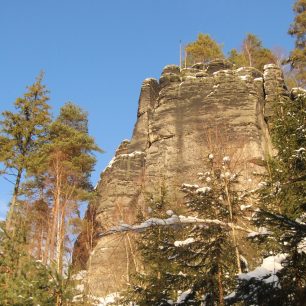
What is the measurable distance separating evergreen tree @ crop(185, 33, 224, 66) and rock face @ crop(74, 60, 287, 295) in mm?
11829

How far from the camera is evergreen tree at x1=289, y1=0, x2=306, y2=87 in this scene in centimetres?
3072

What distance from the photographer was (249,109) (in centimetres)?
2673

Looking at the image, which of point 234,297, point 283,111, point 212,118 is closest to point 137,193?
point 212,118

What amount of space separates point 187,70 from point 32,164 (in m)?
16.8

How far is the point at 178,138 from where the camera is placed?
26766 millimetres

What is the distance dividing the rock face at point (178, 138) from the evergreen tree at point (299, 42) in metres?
2.02

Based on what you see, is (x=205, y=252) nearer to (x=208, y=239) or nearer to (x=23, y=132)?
(x=208, y=239)

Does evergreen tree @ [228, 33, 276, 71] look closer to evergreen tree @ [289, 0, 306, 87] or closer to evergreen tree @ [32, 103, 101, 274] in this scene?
evergreen tree @ [289, 0, 306, 87]

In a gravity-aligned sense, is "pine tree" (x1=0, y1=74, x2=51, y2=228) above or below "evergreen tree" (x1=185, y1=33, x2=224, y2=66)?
below

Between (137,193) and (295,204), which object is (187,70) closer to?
(137,193)

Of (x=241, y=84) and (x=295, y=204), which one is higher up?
(x=241, y=84)

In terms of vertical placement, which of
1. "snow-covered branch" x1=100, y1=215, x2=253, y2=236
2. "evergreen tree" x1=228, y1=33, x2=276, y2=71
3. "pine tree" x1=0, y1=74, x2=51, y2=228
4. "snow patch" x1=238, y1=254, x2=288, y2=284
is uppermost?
"evergreen tree" x1=228, y1=33, x2=276, y2=71

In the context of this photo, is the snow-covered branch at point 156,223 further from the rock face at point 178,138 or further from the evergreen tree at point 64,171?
the rock face at point 178,138

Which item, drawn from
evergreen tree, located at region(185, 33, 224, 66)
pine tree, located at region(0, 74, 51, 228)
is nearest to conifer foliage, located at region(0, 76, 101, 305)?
pine tree, located at region(0, 74, 51, 228)
